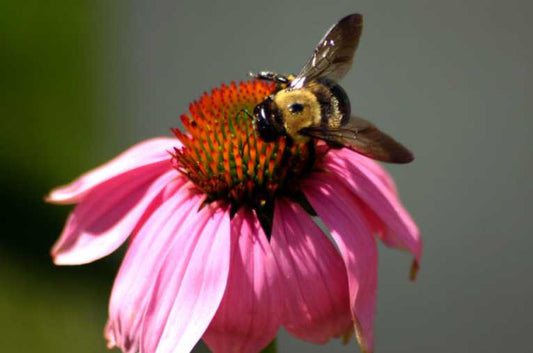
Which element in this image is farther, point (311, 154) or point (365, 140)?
point (311, 154)

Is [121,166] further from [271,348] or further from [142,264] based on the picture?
[271,348]

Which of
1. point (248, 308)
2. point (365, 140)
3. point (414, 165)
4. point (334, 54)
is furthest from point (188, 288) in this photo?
point (414, 165)

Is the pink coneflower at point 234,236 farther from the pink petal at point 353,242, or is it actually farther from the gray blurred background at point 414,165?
the gray blurred background at point 414,165

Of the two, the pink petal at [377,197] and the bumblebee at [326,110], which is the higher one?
the bumblebee at [326,110]

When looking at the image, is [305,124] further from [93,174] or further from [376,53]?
[376,53]

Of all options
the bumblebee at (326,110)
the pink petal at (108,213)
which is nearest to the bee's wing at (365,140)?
the bumblebee at (326,110)

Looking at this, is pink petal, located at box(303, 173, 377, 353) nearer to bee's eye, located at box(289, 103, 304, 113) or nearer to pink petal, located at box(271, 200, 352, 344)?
pink petal, located at box(271, 200, 352, 344)
